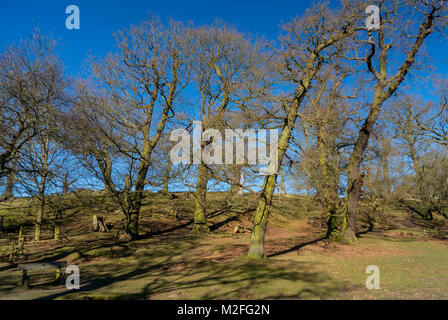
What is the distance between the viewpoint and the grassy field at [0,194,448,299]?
7.44 m

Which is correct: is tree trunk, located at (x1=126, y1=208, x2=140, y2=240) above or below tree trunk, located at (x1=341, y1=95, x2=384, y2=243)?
below

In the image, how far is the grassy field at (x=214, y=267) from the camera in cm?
744

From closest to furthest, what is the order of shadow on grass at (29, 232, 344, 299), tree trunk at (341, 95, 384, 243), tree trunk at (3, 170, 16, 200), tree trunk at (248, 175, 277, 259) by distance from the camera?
shadow on grass at (29, 232, 344, 299), tree trunk at (3, 170, 16, 200), tree trunk at (248, 175, 277, 259), tree trunk at (341, 95, 384, 243)

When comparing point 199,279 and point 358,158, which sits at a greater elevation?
point 358,158

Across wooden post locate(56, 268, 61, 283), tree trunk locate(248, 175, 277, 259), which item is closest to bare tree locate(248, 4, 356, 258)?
tree trunk locate(248, 175, 277, 259)

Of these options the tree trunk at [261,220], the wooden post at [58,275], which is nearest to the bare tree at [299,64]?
the tree trunk at [261,220]

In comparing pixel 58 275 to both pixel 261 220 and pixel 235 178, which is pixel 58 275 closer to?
pixel 235 178

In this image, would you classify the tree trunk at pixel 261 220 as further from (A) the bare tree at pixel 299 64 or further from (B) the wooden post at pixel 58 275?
(B) the wooden post at pixel 58 275

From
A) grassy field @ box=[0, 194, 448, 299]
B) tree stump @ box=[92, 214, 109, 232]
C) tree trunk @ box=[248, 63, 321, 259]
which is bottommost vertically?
grassy field @ box=[0, 194, 448, 299]

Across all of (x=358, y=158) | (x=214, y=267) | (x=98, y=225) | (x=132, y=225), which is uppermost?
(x=358, y=158)

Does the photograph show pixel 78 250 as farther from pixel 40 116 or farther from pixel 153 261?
pixel 40 116

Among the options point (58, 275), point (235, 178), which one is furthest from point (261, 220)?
point (58, 275)

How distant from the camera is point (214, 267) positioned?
1054 cm

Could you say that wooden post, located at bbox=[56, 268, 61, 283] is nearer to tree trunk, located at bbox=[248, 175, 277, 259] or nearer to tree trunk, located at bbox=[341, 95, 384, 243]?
tree trunk, located at bbox=[248, 175, 277, 259]
